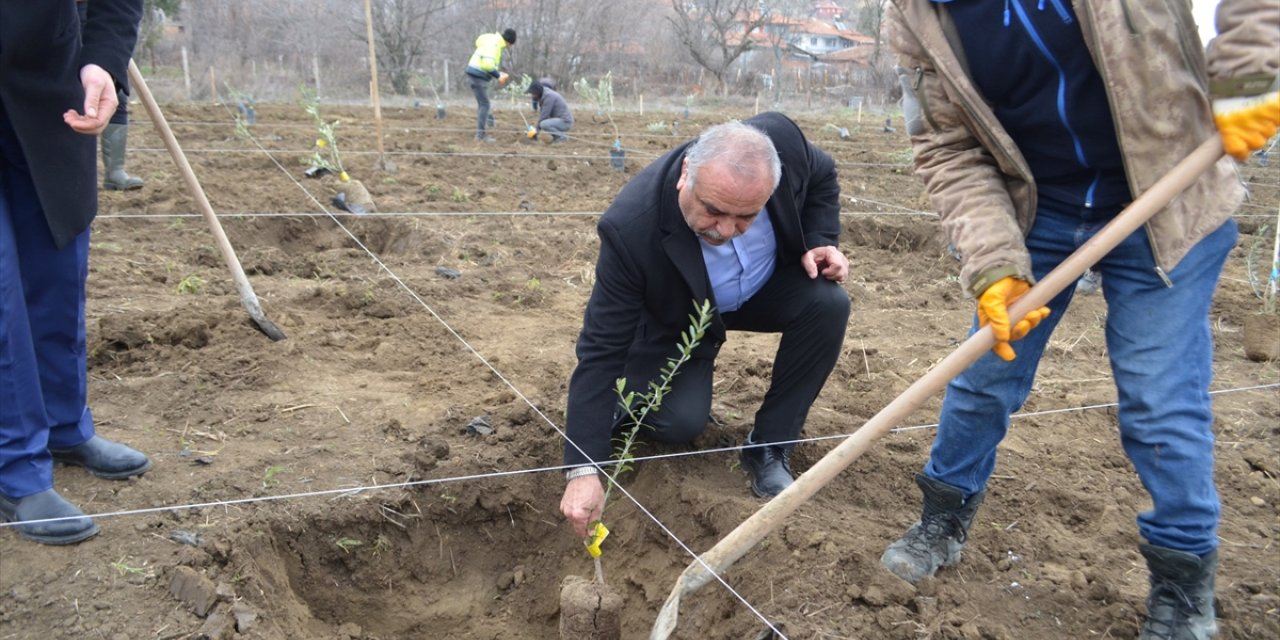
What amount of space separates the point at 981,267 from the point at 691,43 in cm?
3422

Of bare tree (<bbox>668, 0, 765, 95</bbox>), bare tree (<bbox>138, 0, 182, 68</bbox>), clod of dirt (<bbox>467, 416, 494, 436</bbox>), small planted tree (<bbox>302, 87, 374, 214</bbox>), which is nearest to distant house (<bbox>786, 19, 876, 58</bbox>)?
bare tree (<bbox>668, 0, 765, 95</bbox>)

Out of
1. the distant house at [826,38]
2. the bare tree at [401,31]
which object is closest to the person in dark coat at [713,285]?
the bare tree at [401,31]

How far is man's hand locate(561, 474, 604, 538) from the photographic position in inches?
98.0

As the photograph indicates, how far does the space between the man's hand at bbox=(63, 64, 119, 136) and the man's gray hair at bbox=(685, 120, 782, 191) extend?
161 centimetres

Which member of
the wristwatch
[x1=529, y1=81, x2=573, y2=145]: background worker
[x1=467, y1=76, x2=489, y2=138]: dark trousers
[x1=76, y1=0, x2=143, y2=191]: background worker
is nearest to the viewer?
the wristwatch

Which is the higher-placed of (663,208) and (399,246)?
(663,208)

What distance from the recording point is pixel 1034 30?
2008mm

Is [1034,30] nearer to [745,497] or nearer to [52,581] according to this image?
[745,497]

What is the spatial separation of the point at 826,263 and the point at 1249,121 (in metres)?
1.45

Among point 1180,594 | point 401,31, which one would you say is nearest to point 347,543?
point 1180,594

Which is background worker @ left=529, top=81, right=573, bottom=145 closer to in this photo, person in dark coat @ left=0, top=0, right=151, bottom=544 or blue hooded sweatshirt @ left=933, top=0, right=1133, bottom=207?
person in dark coat @ left=0, top=0, right=151, bottom=544

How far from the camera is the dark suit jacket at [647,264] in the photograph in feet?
8.64

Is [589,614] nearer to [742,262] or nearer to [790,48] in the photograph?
[742,262]

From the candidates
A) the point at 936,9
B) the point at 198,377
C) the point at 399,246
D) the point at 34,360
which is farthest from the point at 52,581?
the point at 399,246
